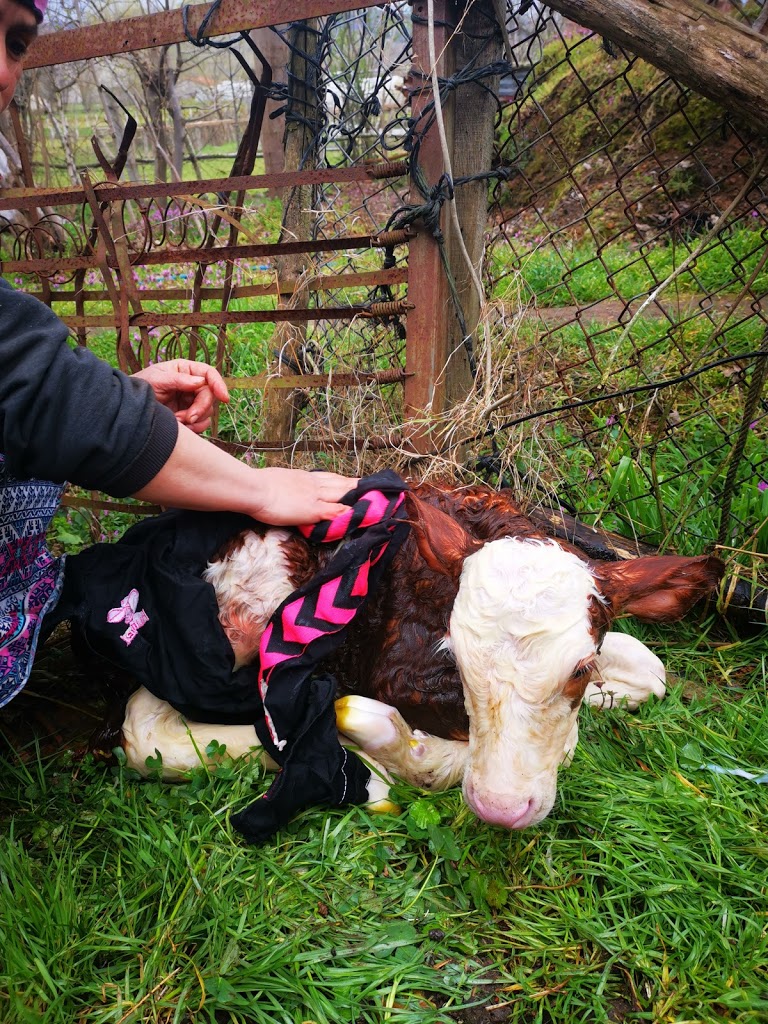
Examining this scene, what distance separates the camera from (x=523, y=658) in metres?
1.76

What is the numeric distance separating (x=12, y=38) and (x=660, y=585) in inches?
87.9

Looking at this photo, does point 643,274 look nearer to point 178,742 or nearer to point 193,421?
point 193,421

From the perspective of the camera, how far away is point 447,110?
2.48 m

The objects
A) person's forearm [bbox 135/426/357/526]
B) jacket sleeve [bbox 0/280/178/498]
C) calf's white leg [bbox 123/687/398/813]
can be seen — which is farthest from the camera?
calf's white leg [bbox 123/687/398/813]

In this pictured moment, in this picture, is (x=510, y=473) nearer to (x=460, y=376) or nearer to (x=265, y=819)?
(x=460, y=376)

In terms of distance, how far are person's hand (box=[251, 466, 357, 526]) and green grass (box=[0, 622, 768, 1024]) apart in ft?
2.70

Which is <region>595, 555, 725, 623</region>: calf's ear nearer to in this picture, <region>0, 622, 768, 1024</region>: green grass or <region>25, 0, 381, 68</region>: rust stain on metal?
<region>0, 622, 768, 1024</region>: green grass

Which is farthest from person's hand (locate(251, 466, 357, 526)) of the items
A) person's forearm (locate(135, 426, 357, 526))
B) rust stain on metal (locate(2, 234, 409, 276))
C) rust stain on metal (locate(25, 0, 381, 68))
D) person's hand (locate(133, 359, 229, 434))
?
rust stain on metal (locate(25, 0, 381, 68))

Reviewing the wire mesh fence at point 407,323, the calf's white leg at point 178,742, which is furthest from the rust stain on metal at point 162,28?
the calf's white leg at point 178,742

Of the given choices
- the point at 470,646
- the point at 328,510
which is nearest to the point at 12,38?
the point at 328,510

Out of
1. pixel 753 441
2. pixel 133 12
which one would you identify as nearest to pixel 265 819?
Result: pixel 753 441

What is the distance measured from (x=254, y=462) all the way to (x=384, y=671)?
57.8 inches

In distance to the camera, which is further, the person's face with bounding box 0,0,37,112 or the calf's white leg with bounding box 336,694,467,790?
the calf's white leg with bounding box 336,694,467,790

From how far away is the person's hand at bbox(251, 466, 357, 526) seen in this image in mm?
2061
